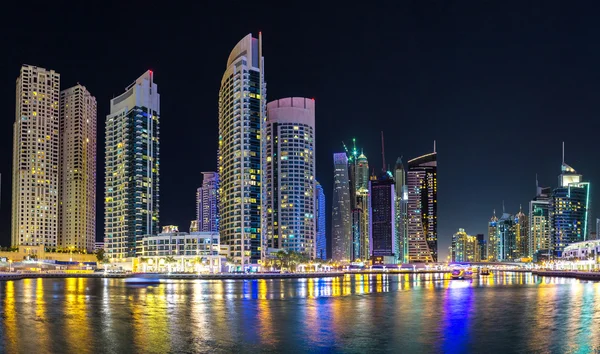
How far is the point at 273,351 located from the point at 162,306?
114 feet

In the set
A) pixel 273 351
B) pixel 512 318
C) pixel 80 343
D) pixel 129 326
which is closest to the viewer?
pixel 273 351

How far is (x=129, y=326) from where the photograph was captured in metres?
51.2

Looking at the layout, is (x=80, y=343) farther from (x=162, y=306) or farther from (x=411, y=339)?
(x=162, y=306)

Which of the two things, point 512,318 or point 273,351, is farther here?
point 512,318

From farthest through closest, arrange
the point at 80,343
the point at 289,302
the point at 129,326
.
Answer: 1. the point at 289,302
2. the point at 129,326
3. the point at 80,343

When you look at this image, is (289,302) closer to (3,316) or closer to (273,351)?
(3,316)

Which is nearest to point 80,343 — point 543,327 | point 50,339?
point 50,339

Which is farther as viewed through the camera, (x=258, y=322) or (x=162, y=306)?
(x=162, y=306)

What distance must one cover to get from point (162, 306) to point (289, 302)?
16.1m

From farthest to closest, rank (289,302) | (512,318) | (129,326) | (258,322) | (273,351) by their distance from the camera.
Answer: (289,302), (512,318), (258,322), (129,326), (273,351)

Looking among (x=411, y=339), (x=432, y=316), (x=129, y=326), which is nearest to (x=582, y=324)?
(x=432, y=316)

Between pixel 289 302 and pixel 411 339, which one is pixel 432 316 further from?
pixel 289 302

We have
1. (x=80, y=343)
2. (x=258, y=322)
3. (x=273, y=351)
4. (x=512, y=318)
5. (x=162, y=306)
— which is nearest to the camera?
(x=273, y=351)

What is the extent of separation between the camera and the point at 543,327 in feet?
169
